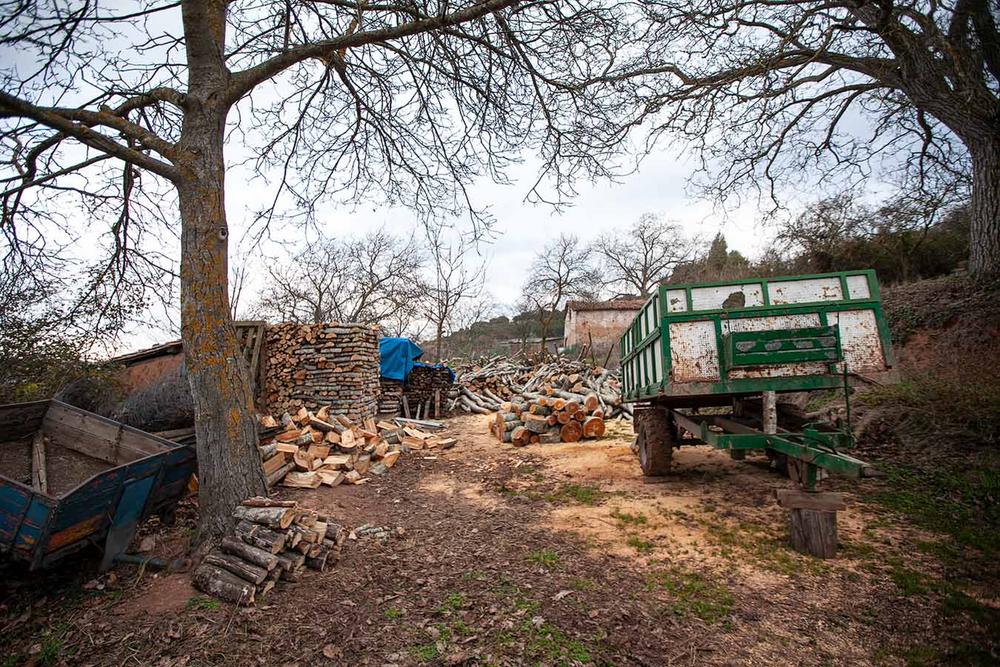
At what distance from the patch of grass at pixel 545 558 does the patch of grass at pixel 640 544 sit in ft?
2.39

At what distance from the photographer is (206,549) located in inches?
145

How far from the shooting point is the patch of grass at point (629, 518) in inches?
185

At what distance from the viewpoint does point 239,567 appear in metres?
3.31

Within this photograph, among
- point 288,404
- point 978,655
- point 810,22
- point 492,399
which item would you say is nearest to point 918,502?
point 978,655

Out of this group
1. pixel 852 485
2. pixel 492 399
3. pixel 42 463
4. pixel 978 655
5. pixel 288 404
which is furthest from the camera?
pixel 492 399

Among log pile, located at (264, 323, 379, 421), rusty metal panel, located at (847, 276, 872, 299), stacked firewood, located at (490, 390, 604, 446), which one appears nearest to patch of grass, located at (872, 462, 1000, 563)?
rusty metal panel, located at (847, 276, 872, 299)

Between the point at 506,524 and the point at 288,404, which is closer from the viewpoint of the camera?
the point at 506,524

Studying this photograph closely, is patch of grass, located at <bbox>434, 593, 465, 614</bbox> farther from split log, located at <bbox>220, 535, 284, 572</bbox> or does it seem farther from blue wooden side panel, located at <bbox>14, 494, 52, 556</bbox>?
blue wooden side panel, located at <bbox>14, 494, 52, 556</bbox>

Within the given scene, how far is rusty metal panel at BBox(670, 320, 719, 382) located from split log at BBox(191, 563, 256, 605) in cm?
392

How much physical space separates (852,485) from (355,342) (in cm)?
874

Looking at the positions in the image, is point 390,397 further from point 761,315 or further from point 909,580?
point 909,580

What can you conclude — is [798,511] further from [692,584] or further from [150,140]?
[150,140]

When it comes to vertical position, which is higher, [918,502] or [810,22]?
[810,22]

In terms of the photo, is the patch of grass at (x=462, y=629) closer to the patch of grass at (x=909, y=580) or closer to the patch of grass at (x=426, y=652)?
the patch of grass at (x=426, y=652)
